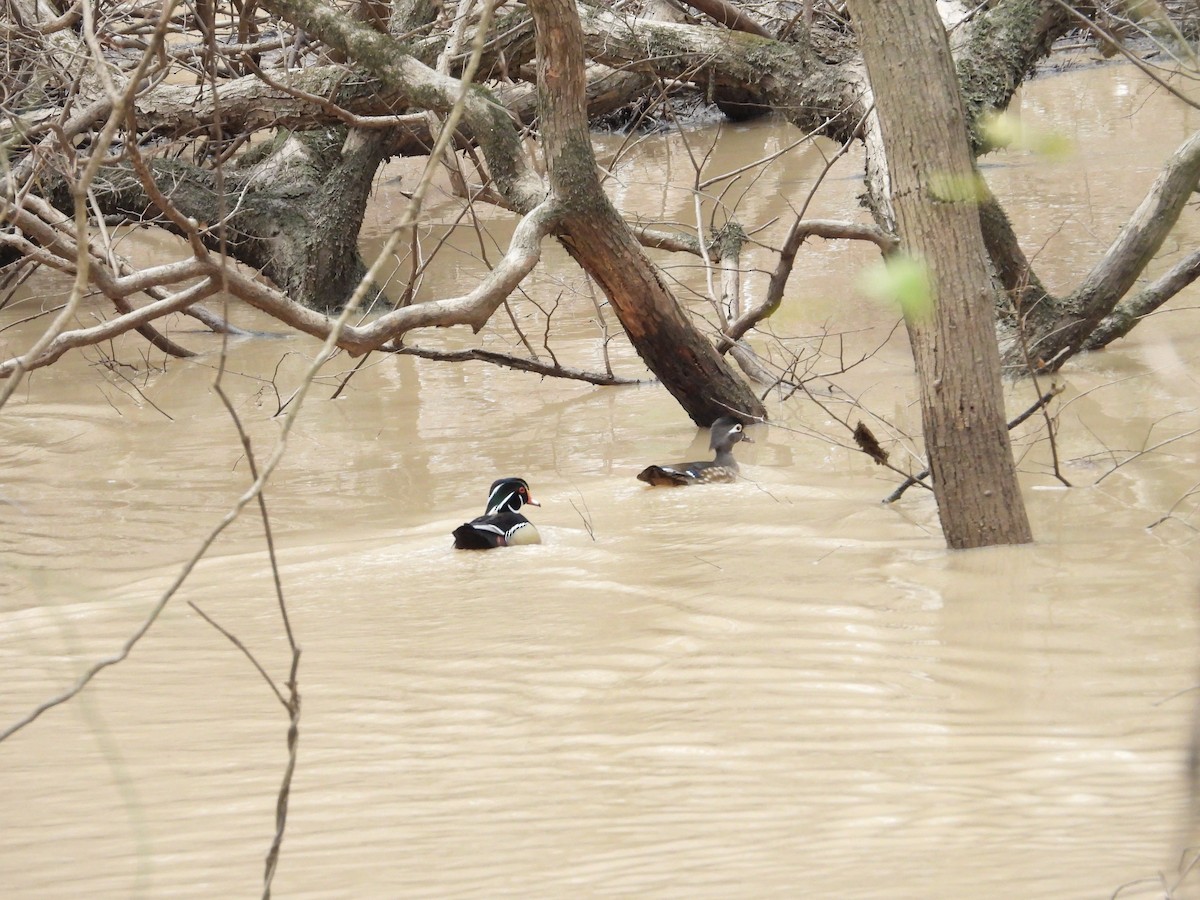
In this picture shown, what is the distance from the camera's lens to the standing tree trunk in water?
14.1ft

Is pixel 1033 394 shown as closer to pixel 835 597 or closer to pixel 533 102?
pixel 835 597

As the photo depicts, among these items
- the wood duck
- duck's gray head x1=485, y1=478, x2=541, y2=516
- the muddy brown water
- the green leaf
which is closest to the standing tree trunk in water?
the green leaf

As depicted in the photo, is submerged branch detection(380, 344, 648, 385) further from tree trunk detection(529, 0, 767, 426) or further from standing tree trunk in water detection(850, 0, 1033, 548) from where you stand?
standing tree trunk in water detection(850, 0, 1033, 548)

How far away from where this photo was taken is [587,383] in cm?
897

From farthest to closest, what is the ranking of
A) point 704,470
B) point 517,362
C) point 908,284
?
point 517,362
point 704,470
point 908,284

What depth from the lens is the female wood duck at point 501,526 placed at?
545 cm

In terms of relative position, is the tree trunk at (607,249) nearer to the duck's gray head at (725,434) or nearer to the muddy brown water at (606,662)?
the duck's gray head at (725,434)

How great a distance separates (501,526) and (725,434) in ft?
5.97

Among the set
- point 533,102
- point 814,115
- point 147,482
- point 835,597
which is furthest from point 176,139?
point 835,597

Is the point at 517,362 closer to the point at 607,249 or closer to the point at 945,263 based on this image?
the point at 607,249

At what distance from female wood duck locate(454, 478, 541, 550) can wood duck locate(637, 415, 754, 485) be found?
81 cm

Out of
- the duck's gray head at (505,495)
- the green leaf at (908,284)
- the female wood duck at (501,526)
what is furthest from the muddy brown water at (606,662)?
→ the green leaf at (908,284)

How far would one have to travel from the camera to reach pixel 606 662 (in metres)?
Result: 4.08

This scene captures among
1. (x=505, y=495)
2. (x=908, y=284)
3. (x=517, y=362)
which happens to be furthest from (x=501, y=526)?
(x=517, y=362)
